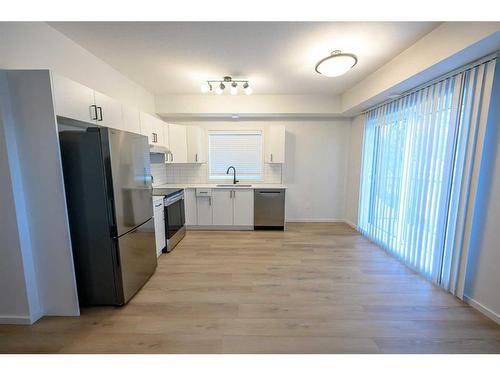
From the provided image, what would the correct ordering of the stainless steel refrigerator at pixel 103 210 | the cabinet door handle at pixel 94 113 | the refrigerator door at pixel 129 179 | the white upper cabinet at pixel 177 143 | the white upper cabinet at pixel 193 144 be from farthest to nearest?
1. the white upper cabinet at pixel 193 144
2. the white upper cabinet at pixel 177 143
3. the cabinet door handle at pixel 94 113
4. the refrigerator door at pixel 129 179
5. the stainless steel refrigerator at pixel 103 210

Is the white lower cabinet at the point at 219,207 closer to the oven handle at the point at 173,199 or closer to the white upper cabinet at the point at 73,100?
the oven handle at the point at 173,199

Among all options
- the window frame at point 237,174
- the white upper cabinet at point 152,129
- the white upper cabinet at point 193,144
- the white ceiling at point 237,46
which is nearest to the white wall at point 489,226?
the white ceiling at point 237,46

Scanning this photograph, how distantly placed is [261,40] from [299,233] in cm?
315

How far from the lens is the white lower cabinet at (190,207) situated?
13.2 ft

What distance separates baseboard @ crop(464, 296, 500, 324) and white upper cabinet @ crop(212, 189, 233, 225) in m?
3.31

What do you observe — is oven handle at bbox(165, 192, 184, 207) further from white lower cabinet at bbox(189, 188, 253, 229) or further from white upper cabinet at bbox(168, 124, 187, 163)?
white upper cabinet at bbox(168, 124, 187, 163)

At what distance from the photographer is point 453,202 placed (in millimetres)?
2029

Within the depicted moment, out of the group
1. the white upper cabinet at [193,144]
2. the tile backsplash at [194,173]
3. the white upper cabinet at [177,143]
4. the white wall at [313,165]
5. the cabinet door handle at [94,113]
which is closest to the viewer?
the cabinet door handle at [94,113]

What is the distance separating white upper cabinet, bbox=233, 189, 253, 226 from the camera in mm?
4027

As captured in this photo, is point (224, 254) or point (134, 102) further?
point (134, 102)

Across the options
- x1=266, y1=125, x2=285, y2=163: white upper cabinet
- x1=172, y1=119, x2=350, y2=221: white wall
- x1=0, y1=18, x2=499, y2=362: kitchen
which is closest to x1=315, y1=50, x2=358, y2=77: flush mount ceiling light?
x1=0, y1=18, x2=499, y2=362: kitchen

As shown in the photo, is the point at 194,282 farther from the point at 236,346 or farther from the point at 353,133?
Result: the point at 353,133

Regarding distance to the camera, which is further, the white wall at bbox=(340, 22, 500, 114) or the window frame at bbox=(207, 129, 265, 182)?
the window frame at bbox=(207, 129, 265, 182)
